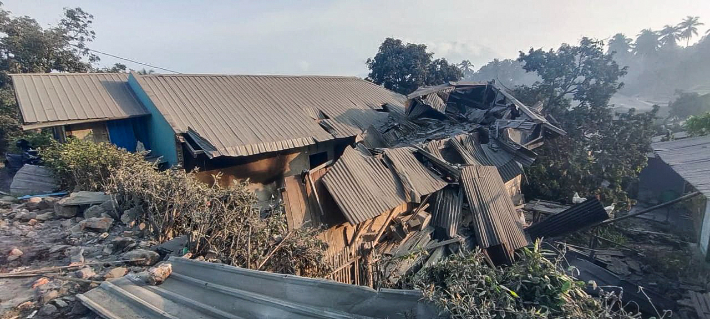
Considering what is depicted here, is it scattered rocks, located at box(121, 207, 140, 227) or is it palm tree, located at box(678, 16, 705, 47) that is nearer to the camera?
scattered rocks, located at box(121, 207, 140, 227)

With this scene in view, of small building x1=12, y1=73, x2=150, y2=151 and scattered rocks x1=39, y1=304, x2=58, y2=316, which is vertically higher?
small building x1=12, y1=73, x2=150, y2=151

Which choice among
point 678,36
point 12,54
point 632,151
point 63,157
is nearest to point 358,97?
point 63,157

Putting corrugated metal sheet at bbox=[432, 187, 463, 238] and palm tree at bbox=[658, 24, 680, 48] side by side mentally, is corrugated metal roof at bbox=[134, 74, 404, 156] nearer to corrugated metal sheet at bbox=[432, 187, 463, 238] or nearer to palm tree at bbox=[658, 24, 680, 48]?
Answer: corrugated metal sheet at bbox=[432, 187, 463, 238]

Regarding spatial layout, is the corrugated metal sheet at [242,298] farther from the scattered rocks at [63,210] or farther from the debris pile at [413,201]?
the scattered rocks at [63,210]

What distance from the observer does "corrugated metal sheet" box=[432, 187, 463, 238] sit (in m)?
7.32

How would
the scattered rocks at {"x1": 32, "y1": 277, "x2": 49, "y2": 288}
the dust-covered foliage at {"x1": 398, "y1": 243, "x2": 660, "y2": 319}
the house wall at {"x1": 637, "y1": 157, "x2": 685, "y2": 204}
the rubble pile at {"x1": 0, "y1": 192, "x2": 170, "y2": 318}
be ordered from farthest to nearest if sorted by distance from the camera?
the house wall at {"x1": 637, "y1": 157, "x2": 685, "y2": 204} → the scattered rocks at {"x1": 32, "y1": 277, "x2": 49, "y2": 288} → the rubble pile at {"x1": 0, "y1": 192, "x2": 170, "y2": 318} → the dust-covered foliage at {"x1": 398, "y1": 243, "x2": 660, "y2": 319}

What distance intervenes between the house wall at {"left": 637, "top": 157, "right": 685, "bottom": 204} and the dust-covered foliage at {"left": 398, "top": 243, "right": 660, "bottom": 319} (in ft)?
58.9

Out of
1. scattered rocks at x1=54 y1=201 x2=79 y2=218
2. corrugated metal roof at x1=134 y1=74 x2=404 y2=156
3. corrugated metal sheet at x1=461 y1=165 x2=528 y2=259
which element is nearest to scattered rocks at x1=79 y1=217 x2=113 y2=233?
scattered rocks at x1=54 y1=201 x2=79 y2=218

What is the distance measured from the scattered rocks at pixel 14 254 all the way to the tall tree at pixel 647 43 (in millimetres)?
82201

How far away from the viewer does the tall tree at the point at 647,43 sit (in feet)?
194

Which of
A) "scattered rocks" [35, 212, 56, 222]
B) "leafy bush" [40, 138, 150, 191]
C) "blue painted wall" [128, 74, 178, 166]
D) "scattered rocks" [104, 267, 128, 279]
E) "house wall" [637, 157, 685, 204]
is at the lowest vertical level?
"house wall" [637, 157, 685, 204]

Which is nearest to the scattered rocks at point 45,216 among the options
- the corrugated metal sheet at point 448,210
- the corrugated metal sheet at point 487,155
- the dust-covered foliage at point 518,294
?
the dust-covered foliage at point 518,294

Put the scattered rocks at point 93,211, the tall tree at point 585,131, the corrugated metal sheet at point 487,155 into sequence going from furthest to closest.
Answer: the tall tree at point 585,131, the corrugated metal sheet at point 487,155, the scattered rocks at point 93,211

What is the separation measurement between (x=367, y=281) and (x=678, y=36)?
271 ft
